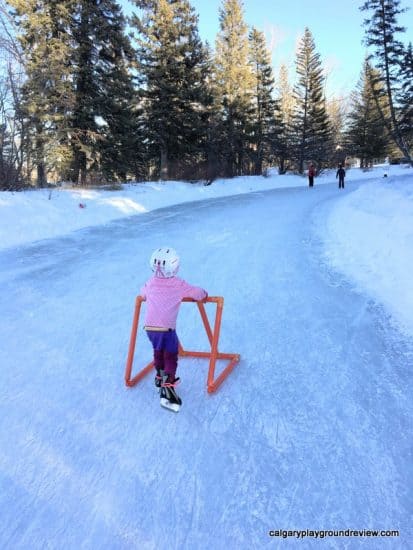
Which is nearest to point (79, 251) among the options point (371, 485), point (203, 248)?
point (203, 248)

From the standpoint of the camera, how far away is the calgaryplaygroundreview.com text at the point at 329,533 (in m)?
2.30

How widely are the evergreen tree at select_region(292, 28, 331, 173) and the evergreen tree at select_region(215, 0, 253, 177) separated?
12.2 meters

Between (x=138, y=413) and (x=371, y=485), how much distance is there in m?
1.78

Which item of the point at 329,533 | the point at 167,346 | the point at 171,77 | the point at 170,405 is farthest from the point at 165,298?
the point at 171,77

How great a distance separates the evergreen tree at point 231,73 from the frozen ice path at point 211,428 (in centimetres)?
2831

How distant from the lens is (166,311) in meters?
3.45

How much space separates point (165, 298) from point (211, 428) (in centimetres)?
108

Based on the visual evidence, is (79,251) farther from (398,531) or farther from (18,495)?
(398,531)

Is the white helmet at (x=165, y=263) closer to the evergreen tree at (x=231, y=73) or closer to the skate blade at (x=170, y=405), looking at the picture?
the skate blade at (x=170, y=405)

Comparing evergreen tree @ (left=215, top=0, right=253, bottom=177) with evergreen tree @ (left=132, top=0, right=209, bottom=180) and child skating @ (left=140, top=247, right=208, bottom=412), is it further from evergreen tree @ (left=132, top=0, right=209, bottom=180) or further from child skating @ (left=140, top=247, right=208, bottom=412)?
child skating @ (left=140, top=247, right=208, bottom=412)

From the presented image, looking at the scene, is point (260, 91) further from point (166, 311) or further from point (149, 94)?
point (166, 311)

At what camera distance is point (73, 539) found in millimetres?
2271

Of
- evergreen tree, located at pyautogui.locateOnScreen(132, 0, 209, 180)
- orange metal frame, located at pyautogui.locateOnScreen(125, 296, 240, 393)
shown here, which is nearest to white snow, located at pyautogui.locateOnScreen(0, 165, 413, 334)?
orange metal frame, located at pyautogui.locateOnScreen(125, 296, 240, 393)

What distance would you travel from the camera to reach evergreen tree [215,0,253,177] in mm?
32500
